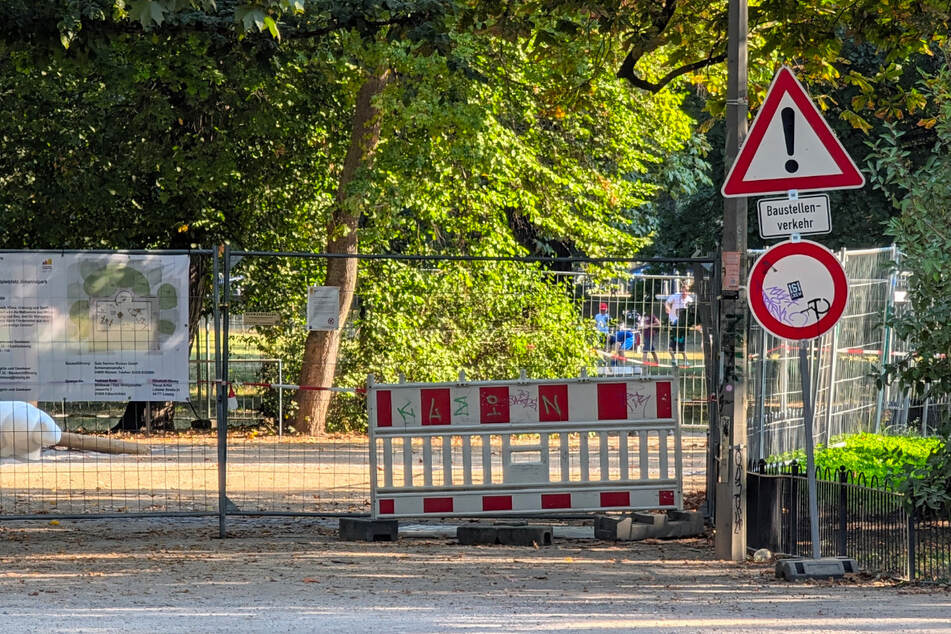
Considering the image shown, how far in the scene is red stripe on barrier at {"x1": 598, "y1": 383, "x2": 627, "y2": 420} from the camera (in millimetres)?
10766

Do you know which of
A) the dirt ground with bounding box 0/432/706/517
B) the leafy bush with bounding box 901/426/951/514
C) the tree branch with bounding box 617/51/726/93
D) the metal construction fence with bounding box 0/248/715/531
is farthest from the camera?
the tree branch with bounding box 617/51/726/93

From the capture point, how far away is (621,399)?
35.4 ft

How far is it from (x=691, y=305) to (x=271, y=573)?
5125 millimetres

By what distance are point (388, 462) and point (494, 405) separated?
3.21 ft

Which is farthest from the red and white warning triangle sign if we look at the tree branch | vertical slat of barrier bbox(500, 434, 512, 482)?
the tree branch

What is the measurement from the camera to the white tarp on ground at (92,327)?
34.4 ft

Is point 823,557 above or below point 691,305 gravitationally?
below

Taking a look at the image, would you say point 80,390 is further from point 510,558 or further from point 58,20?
point 510,558

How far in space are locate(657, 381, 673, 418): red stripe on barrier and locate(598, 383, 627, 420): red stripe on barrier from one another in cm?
28

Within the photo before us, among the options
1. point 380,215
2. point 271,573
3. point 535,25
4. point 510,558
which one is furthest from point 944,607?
point 380,215

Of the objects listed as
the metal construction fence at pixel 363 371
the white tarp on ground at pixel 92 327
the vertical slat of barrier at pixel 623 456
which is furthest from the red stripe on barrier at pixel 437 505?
the white tarp on ground at pixel 92 327

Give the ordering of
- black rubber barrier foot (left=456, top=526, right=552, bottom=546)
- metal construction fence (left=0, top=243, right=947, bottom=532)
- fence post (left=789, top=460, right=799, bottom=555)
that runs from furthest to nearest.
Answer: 1. metal construction fence (left=0, top=243, right=947, bottom=532)
2. black rubber barrier foot (left=456, top=526, right=552, bottom=546)
3. fence post (left=789, top=460, right=799, bottom=555)

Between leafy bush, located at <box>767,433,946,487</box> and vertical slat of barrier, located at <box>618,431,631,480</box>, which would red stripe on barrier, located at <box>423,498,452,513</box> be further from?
leafy bush, located at <box>767,433,946,487</box>

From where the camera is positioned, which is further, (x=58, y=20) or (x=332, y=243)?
(x=332, y=243)
